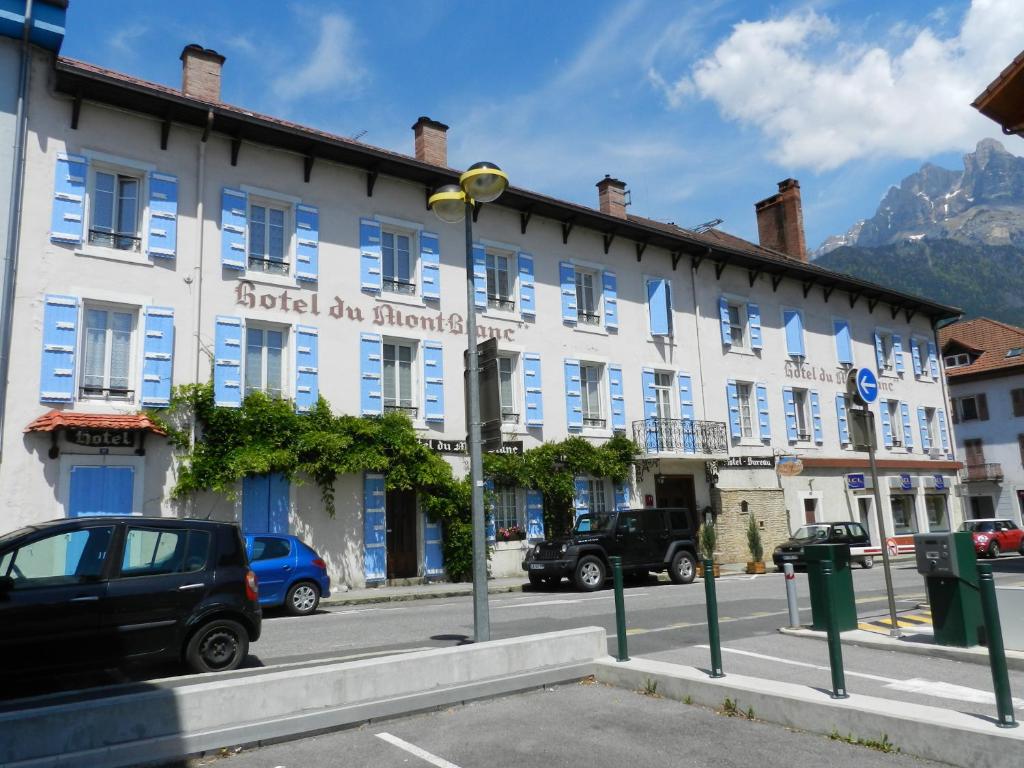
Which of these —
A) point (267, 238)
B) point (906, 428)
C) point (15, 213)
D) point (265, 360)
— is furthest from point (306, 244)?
point (906, 428)

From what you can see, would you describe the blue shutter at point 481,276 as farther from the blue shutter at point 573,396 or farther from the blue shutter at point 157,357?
the blue shutter at point 157,357

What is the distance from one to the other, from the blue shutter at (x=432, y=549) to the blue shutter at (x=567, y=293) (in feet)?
23.2

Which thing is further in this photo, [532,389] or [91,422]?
[532,389]

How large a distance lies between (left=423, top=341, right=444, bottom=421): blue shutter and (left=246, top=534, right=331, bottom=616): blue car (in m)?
6.57

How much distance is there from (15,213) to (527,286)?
1204cm

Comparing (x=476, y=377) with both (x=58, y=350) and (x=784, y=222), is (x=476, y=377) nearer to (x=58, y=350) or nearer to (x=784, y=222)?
(x=58, y=350)

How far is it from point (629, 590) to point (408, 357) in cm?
770

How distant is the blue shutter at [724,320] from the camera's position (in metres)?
27.0

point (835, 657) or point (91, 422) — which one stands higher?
point (91, 422)

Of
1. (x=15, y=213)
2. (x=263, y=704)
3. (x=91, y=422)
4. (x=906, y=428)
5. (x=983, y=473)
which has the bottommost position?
(x=263, y=704)

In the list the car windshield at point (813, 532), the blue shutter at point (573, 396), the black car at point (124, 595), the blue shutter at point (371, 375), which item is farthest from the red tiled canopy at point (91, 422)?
the car windshield at point (813, 532)

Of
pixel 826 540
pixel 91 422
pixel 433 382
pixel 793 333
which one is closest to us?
pixel 91 422

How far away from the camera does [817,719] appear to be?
5246mm

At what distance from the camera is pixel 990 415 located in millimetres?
43031
